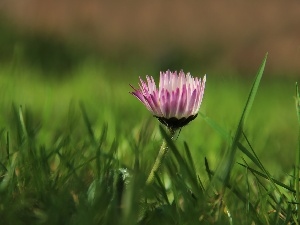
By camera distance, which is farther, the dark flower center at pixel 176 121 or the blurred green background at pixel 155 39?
the blurred green background at pixel 155 39

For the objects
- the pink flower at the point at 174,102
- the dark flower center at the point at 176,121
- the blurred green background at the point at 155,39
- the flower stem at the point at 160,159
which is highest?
the blurred green background at the point at 155,39

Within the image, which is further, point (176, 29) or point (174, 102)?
point (176, 29)

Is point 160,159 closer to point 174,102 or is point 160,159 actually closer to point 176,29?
point 174,102

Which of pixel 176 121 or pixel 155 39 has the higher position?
pixel 155 39

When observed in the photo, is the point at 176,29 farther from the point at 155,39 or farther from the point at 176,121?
the point at 176,121

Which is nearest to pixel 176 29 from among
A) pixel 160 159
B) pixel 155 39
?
pixel 155 39

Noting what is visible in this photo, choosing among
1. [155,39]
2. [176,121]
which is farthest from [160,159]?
[155,39]

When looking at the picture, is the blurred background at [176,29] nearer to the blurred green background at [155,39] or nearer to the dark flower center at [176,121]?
the blurred green background at [155,39]

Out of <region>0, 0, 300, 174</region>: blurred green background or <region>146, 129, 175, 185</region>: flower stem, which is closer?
<region>146, 129, 175, 185</region>: flower stem

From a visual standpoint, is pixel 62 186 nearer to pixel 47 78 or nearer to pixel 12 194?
pixel 12 194

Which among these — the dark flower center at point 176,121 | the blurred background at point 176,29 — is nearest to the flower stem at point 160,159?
the dark flower center at point 176,121

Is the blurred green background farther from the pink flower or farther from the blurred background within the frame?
the pink flower

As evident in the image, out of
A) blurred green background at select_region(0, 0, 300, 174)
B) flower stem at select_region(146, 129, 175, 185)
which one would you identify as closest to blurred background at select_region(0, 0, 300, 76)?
blurred green background at select_region(0, 0, 300, 174)
